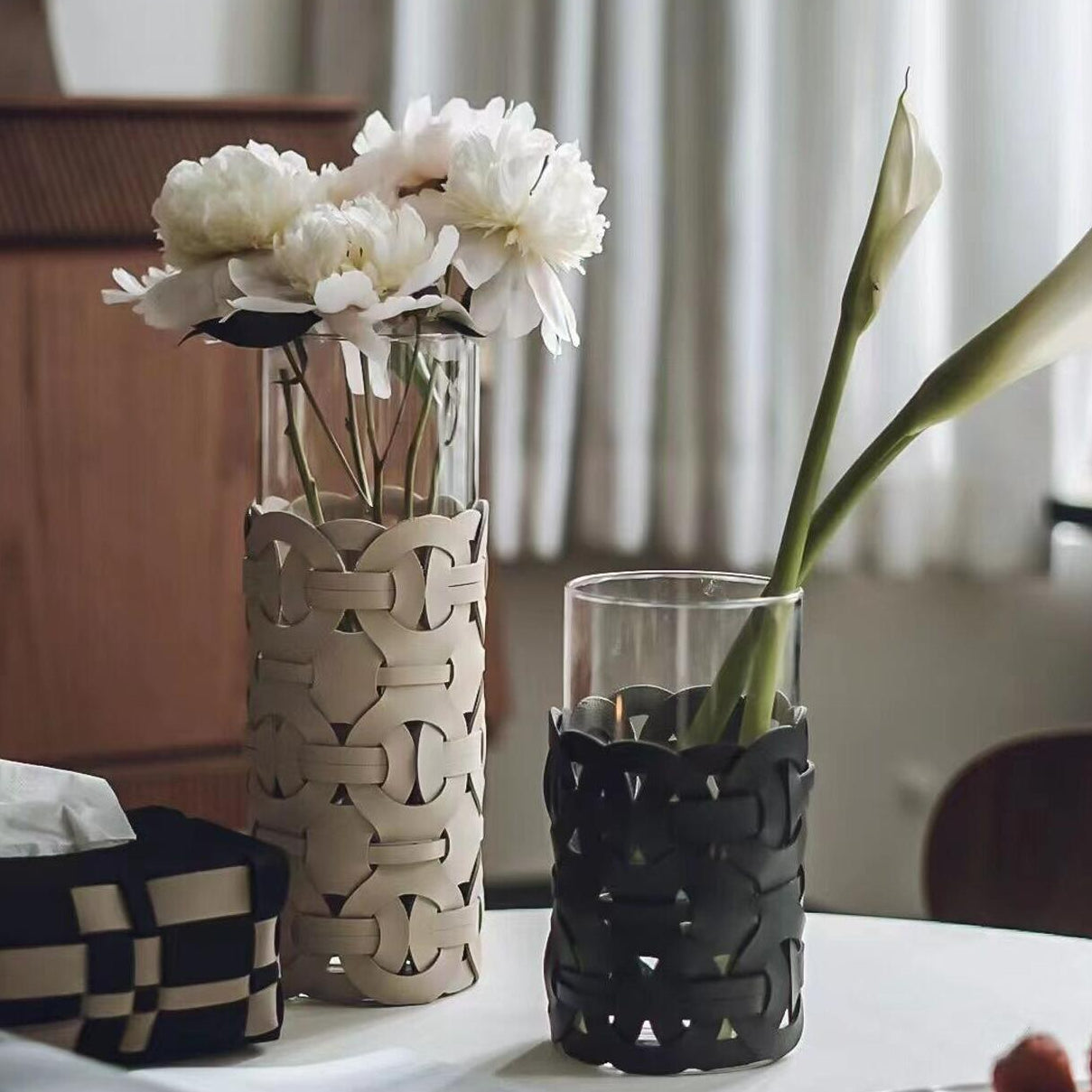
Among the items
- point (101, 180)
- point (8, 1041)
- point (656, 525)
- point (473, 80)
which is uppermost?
point (473, 80)

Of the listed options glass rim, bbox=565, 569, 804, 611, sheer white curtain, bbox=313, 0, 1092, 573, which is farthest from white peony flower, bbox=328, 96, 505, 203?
sheer white curtain, bbox=313, 0, 1092, 573

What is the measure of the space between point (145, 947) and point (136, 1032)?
0.04 metres

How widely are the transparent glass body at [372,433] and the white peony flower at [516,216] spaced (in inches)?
1.5

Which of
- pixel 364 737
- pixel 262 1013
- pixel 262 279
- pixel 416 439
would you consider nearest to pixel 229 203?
pixel 262 279

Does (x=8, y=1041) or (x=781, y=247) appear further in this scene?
(x=781, y=247)

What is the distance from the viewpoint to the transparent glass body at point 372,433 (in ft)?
2.73

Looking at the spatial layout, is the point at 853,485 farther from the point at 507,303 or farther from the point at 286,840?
the point at 286,840

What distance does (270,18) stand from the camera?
2.24 m

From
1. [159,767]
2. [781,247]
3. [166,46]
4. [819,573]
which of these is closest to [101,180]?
[159,767]

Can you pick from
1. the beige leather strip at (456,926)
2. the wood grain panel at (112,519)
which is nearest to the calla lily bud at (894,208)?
the beige leather strip at (456,926)

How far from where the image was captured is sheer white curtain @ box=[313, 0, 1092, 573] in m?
2.02

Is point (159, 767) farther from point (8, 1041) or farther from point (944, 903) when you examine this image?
point (8, 1041)

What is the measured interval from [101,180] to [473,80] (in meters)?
0.74

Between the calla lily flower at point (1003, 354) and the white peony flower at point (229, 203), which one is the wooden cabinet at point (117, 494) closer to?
the white peony flower at point (229, 203)
